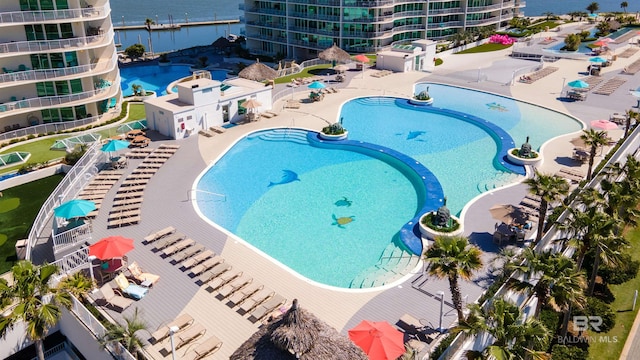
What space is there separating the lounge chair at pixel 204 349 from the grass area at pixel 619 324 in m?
15.0

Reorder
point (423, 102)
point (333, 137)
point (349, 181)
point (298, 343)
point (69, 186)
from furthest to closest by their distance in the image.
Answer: point (423, 102) → point (333, 137) → point (349, 181) → point (69, 186) → point (298, 343)

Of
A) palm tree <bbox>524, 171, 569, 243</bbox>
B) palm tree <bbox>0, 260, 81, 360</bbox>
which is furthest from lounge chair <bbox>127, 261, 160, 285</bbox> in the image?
palm tree <bbox>524, 171, 569, 243</bbox>

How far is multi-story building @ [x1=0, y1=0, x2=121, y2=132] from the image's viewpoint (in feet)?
120

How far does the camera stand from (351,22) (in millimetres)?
66312

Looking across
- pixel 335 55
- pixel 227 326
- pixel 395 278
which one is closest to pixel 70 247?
pixel 227 326

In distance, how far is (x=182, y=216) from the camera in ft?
86.8

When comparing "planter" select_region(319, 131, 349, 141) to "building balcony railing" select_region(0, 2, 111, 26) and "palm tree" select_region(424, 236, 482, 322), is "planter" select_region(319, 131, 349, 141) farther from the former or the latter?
"palm tree" select_region(424, 236, 482, 322)

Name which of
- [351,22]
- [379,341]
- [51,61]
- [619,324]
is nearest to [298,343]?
[379,341]

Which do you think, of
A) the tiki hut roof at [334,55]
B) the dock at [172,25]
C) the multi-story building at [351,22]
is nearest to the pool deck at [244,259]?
the tiki hut roof at [334,55]

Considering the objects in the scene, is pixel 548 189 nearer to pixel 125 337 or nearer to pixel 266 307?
pixel 266 307

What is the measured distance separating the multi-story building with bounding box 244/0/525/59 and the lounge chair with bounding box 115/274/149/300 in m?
52.5

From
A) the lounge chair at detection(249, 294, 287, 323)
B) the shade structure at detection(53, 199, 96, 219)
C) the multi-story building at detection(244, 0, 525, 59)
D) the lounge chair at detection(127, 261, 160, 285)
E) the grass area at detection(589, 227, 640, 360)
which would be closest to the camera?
the lounge chair at detection(249, 294, 287, 323)

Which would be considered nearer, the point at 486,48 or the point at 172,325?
the point at 172,325

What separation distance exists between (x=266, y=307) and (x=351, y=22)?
2135 inches
